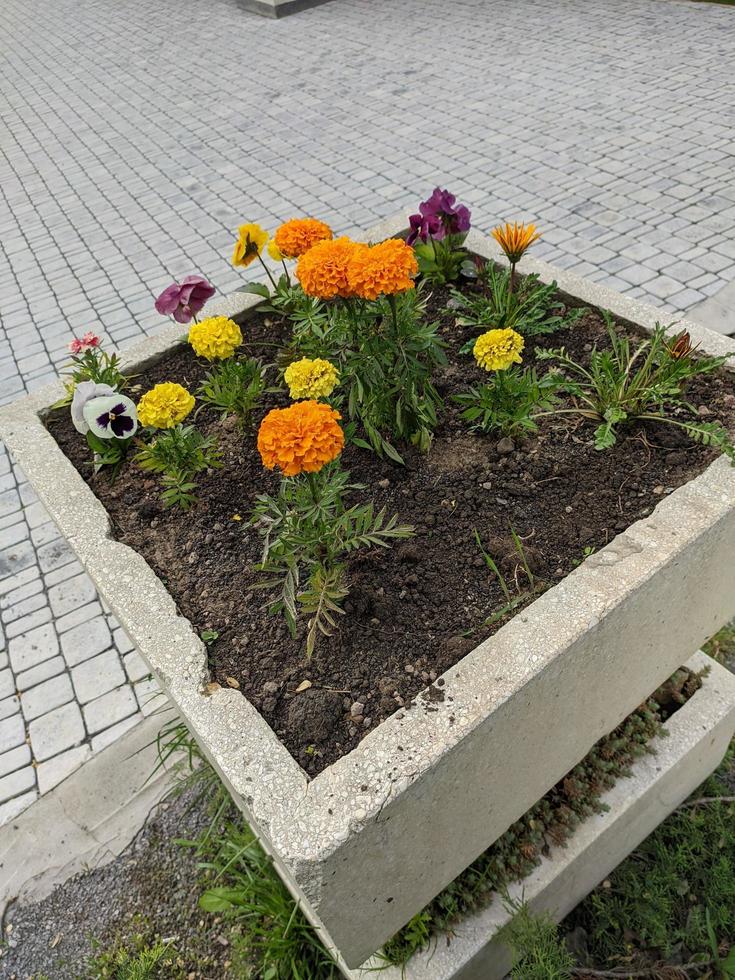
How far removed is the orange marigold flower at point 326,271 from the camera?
1.77 meters

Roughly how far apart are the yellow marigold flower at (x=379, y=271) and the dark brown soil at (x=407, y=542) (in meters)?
0.56

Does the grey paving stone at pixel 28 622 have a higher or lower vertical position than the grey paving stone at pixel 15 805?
higher

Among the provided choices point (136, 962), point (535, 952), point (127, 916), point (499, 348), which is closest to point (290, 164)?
point (499, 348)

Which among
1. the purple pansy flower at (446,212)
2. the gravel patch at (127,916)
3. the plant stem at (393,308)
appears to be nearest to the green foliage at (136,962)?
the gravel patch at (127,916)

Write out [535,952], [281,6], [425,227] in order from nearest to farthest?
1. [535,952]
2. [425,227]
3. [281,6]

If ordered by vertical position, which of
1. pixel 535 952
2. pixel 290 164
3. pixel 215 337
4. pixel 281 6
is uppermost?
pixel 215 337

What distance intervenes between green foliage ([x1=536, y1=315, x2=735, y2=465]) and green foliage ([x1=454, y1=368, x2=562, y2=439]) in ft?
0.22

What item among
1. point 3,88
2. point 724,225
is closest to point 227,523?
point 724,225

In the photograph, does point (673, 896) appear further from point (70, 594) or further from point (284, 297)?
point (70, 594)

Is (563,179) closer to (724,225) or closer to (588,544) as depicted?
(724,225)

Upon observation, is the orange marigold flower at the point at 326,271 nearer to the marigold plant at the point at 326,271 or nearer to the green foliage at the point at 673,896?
the marigold plant at the point at 326,271

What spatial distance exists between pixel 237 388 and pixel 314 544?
0.74 m

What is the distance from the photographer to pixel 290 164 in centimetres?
629

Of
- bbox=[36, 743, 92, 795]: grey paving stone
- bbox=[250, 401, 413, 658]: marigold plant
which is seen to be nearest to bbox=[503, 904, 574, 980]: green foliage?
bbox=[250, 401, 413, 658]: marigold plant
